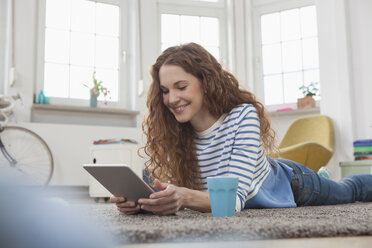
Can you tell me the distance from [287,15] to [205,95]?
11.5 feet

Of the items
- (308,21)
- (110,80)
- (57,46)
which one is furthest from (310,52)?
(57,46)

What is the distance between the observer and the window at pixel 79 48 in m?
4.12

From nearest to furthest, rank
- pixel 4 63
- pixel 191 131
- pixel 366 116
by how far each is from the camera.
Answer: pixel 191 131 < pixel 366 116 < pixel 4 63

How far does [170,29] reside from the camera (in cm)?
461

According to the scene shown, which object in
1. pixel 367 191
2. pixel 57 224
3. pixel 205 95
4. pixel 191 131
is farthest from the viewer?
pixel 367 191

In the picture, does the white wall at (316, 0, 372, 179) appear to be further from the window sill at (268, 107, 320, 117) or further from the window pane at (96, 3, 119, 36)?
the window pane at (96, 3, 119, 36)

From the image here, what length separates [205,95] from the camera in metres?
1.48

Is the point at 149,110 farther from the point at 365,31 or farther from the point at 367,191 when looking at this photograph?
the point at 365,31

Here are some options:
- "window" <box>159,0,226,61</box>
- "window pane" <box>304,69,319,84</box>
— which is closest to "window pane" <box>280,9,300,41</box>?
"window pane" <box>304,69,319,84</box>

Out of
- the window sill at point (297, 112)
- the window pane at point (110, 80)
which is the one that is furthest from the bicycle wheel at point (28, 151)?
the window sill at point (297, 112)

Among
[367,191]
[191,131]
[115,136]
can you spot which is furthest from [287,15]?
[191,131]

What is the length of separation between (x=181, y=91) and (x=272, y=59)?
11.3 ft

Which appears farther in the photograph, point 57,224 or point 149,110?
point 149,110

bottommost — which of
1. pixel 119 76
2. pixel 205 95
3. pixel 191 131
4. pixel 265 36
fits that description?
pixel 191 131
